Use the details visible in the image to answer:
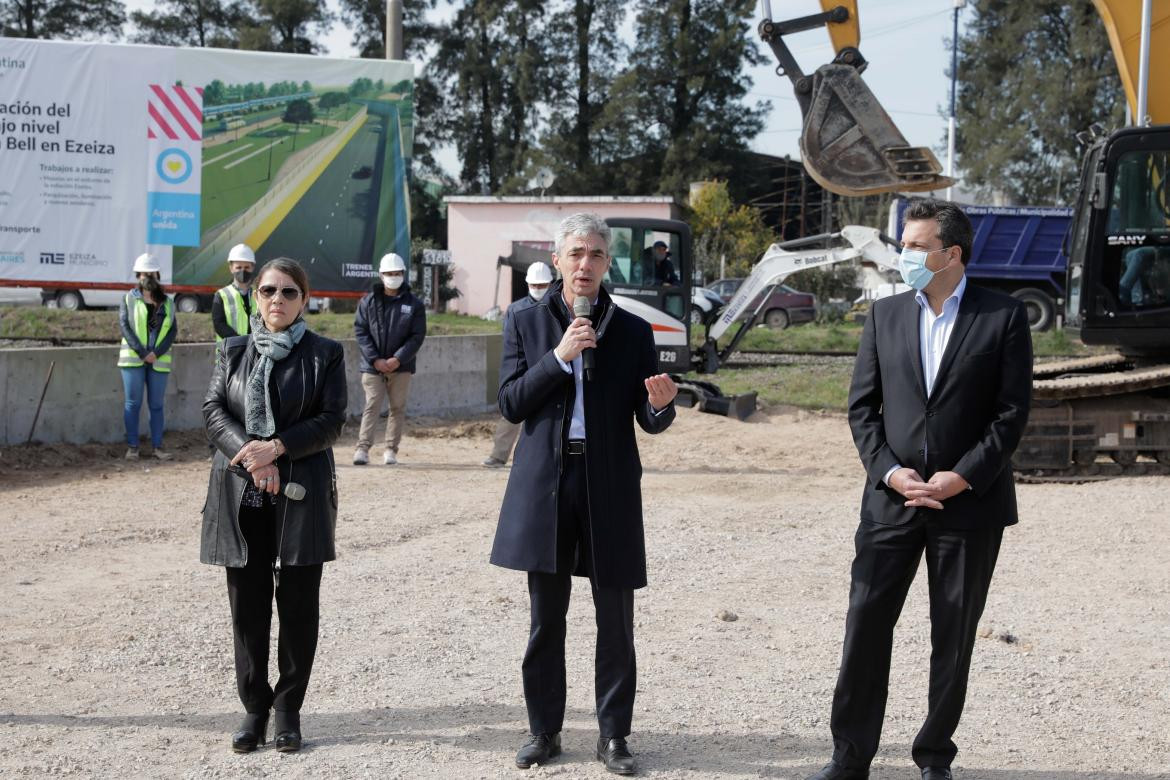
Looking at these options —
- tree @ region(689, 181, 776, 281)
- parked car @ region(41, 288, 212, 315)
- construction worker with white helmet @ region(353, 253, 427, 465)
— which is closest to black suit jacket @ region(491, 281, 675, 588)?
construction worker with white helmet @ region(353, 253, 427, 465)

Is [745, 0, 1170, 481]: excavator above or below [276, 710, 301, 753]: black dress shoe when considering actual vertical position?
above

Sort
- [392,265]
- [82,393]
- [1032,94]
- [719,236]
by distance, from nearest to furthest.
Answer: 1. [392,265]
2. [82,393]
3. [719,236]
4. [1032,94]

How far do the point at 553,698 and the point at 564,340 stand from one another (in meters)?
1.32

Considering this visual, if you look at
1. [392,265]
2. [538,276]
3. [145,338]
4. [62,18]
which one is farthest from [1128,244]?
[62,18]

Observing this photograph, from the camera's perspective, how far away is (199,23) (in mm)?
52312

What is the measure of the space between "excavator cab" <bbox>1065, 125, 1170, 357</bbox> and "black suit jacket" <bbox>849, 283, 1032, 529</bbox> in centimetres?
871

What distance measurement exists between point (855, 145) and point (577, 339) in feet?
32.7

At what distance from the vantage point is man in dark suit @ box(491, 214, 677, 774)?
15.0 feet

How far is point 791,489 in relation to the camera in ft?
39.2

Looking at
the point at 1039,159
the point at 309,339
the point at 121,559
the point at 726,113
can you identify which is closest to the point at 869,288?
the point at 1039,159

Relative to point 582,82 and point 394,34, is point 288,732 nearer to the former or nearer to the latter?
point 394,34

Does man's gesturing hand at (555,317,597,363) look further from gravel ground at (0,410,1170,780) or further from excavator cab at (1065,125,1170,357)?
excavator cab at (1065,125,1170,357)

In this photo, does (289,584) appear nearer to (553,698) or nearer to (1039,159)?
(553,698)

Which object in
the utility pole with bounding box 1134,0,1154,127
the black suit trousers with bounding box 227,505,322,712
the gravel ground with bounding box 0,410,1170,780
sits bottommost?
the gravel ground with bounding box 0,410,1170,780
